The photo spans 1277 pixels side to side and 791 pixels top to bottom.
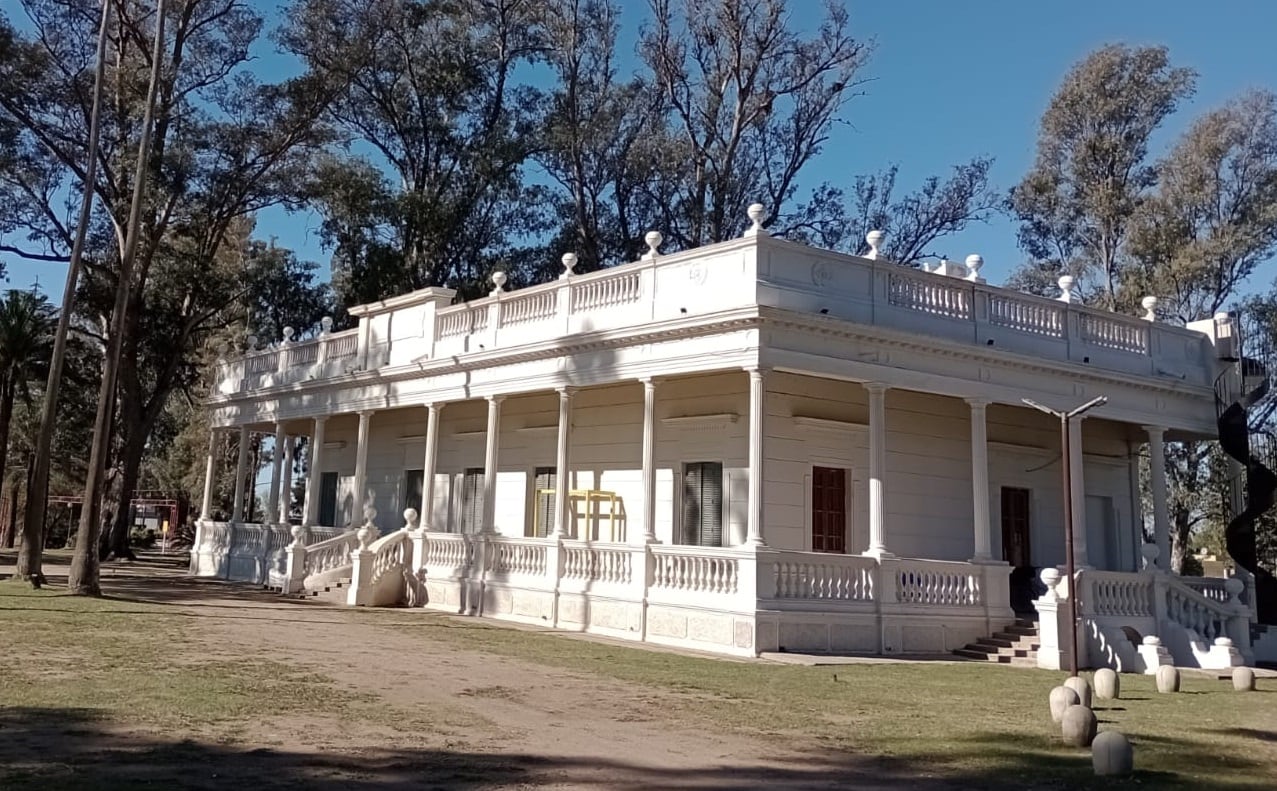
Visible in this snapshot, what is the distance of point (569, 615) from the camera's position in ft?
57.3

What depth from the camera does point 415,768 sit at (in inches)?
254

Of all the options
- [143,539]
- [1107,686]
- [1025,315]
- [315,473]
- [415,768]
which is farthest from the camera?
[143,539]

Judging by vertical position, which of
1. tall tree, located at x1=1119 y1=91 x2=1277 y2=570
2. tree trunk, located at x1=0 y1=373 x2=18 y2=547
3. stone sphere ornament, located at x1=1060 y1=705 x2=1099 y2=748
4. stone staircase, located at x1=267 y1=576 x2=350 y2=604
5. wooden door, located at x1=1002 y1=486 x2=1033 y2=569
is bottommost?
stone sphere ornament, located at x1=1060 y1=705 x2=1099 y2=748

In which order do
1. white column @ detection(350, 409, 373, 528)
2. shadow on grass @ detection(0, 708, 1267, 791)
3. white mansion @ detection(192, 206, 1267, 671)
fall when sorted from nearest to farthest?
shadow on grass @ detection(0, 708, 1267, 791) < white mansion @ detection(192, 206, 1267, 671) < white column @ detection(350, 409, 373, 528)

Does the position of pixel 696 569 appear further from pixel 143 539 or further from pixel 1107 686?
pixel 143 539

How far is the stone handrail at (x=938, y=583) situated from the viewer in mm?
15906

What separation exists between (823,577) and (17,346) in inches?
874

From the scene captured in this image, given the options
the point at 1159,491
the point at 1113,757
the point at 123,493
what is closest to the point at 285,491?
the point at 123,493

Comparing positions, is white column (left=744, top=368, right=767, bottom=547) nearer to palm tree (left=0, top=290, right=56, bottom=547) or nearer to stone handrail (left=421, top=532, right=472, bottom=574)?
stone handrail (left=421, top=532, right=472, bottom=574)

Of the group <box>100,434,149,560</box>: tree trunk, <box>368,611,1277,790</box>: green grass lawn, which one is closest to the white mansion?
<box>368,611,1277,790</box>: green grass lawn

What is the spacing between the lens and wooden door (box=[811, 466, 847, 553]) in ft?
57.7

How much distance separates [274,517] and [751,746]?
22877 mm

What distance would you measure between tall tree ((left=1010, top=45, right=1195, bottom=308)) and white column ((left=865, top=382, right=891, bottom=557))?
58.4ft

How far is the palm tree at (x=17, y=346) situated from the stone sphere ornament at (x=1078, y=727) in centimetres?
2655
